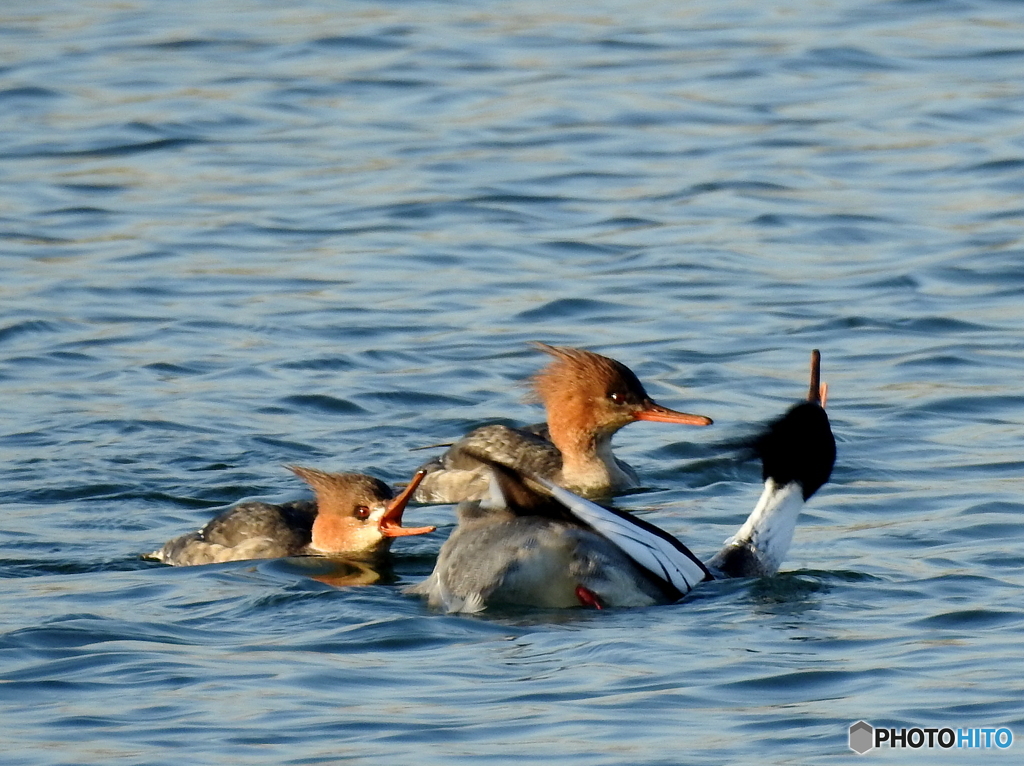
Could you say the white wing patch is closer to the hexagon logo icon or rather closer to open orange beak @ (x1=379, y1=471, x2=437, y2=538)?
open orange beak @ (x1=379, y1=471, x2=437, y2=538)

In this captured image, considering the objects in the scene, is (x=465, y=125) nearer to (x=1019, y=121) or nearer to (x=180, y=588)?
(x=1019, y=121)

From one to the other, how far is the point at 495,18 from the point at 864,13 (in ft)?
13.1

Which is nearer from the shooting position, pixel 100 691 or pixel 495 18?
pixel 100 691

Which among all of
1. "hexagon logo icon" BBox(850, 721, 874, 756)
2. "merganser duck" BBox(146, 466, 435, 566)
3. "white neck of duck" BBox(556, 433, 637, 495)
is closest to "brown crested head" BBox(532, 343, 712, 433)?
"white neck of duck" BBox(556, 433, 637, 495)

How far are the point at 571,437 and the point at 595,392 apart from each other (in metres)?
0.30

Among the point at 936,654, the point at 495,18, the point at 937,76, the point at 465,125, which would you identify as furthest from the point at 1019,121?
the point at 936,654

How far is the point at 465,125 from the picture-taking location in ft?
58.9

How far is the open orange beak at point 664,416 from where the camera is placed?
33.1 ft

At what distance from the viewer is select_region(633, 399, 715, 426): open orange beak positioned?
10.1 m

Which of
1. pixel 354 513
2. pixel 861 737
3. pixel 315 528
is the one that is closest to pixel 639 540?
pixel 861 737

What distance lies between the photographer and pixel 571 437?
36.0 feet

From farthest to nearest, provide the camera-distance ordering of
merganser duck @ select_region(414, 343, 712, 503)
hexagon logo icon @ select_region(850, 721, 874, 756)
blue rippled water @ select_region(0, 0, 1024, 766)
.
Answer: merganser duck @ select_region(414, 343, 712, 503) → blue rippled water @ select_region(0, 0, 1024, 766) → hexagon logo icon @ select_region(850, 721, 874, 756)

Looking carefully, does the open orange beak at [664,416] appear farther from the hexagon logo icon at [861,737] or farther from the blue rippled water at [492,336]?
the hexagon logo icon at [861,737]

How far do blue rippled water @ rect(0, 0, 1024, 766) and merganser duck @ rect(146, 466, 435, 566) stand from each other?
0.47 ft
